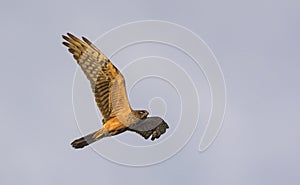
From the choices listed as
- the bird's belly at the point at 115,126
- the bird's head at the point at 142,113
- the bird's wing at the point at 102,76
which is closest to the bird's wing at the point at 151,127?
the bird's belly at the point at 115,126

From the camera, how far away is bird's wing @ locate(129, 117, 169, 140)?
28.1 meters

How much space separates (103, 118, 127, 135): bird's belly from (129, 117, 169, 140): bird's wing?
0.52 meters

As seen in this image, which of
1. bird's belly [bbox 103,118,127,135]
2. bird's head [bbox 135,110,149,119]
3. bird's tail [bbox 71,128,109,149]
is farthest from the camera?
bird's belly [bbox 103,118,127,135]

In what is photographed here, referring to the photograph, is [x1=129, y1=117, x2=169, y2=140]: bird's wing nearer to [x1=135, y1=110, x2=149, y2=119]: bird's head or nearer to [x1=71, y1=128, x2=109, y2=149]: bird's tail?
[x1=135, y1=110, x2=149, y2=119]: bird's head

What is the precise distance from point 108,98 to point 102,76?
1.20 metres

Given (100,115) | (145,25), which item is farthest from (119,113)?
(145,25)

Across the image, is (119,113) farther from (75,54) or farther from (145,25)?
(145,25)

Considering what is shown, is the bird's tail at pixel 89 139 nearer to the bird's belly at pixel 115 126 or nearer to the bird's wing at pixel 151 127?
the bird's belly at pixel 115 126

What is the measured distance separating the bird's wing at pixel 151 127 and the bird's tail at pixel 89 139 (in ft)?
4.52

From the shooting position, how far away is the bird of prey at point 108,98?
2717 cm

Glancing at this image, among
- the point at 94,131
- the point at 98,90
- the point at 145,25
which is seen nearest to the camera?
the point at 94,131

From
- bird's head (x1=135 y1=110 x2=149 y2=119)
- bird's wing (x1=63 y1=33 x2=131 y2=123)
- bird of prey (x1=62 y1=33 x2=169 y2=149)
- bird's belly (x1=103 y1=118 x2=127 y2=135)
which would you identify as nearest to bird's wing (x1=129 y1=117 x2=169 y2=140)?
bird of prey (x1=62 y1=33 x2=169 y2=149)

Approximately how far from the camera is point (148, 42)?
30.3 metres

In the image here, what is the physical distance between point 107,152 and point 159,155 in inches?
88.8
